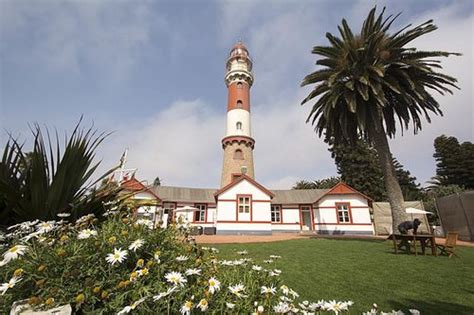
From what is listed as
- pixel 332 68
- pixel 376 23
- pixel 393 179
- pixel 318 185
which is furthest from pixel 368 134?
pixel 318 185

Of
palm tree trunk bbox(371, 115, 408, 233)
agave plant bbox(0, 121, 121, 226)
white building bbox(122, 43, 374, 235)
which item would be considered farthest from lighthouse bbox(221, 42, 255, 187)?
agave plant bbox(0, 121, 121, 226)

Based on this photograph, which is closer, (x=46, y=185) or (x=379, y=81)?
(x=46, y=185)

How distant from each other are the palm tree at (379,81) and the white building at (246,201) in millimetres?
10422

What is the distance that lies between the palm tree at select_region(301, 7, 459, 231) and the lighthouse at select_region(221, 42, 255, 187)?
1228 centimetres

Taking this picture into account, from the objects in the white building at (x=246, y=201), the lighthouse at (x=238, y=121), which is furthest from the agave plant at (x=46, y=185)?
the lighthouse at (x=238, y=121)

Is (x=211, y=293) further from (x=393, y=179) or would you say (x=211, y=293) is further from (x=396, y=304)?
(x=393, y=179)

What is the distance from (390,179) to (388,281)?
10694 mm

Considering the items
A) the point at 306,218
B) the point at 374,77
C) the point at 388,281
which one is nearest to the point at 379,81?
the point at 374,77

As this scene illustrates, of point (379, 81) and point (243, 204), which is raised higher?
point (379, 81)

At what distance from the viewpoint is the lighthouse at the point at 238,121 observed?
1049 inches

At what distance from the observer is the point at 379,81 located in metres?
14.1

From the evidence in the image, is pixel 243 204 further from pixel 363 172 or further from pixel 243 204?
pixel 363 172

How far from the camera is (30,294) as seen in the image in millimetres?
1833

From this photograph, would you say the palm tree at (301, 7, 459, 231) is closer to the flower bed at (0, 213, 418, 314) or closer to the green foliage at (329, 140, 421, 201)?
the flower bed at (0, 213, 418, 314)
